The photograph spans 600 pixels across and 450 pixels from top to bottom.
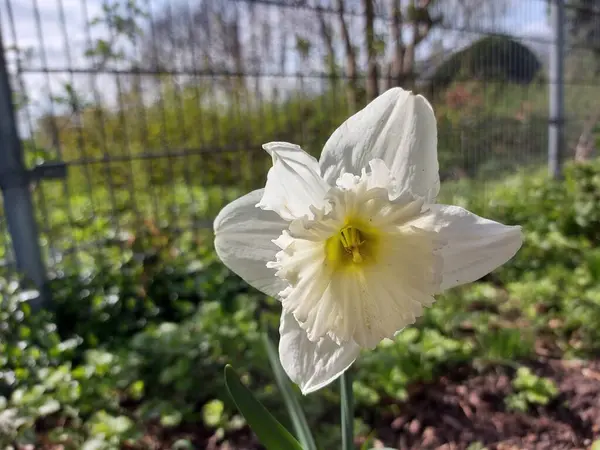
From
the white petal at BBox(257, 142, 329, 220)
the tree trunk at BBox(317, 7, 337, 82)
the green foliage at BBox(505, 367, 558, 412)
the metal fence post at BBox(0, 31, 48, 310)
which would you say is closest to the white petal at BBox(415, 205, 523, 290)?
the white petal at BBox(257, 142, 329, 220)

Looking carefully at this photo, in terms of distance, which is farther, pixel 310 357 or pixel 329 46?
pixel 329 46

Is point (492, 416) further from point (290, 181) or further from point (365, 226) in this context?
point (290, 181)

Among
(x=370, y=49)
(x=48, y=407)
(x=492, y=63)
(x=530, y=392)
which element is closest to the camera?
(x=48, y=407)

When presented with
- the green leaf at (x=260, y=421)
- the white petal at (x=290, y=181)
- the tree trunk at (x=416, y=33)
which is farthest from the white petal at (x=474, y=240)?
the tree trunk at (x=416, y=33)

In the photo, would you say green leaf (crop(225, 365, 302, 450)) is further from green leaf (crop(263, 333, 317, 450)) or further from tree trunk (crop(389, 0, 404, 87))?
tree trunk (crop(389, 0, 404, 87))

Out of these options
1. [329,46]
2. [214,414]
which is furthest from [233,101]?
[214,414]

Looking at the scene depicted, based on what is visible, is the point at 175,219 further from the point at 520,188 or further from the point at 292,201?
the point at 520,188

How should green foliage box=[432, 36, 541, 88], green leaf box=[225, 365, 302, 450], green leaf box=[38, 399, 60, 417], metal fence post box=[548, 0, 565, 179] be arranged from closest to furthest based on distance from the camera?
green leaf box=[225, 365, 302, 450] < green leaf box=[38, 399, 60, 417] < green foliage box=[432, 36, 541, 88] < metal fence post box=[548, 0, 565, 179]
